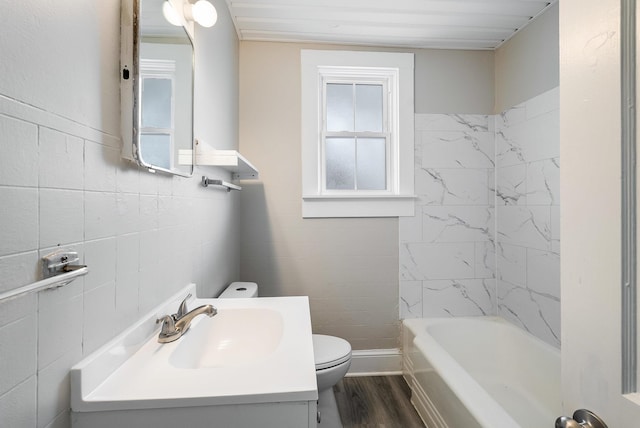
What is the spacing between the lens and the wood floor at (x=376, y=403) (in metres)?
1.90

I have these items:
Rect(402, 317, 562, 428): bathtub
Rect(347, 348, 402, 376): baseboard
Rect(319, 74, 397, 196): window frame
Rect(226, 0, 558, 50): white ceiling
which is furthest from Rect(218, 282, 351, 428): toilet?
Rect(226, 0, 558, 50): white ceiling

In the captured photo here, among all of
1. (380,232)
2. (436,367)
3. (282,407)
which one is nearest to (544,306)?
(436,367)

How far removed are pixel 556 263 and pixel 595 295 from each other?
1780 mm

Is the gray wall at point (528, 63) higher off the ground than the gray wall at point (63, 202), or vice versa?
the gray wall at point (528, 63)

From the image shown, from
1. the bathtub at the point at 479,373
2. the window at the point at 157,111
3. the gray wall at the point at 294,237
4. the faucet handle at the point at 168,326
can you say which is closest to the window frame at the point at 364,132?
the gray wall at the point at 294,237

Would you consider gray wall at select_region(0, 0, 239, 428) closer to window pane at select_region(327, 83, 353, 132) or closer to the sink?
the sink

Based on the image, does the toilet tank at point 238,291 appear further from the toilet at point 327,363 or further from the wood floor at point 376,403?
the wood floor at point 376,403

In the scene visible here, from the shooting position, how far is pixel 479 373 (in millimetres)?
2230

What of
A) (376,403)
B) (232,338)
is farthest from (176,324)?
(376,403)

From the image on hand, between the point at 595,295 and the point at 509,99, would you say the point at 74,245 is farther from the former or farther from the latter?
the point at 509,99

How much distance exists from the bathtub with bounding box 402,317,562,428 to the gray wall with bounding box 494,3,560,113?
1.63m

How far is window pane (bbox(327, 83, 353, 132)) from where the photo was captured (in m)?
2.56

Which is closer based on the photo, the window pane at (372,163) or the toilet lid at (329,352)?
the toilet lid at (329,352)

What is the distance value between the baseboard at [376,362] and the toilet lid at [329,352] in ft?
1.81
